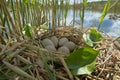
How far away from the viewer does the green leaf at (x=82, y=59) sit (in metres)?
0.81

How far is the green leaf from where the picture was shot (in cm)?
81

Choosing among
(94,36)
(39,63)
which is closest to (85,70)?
(39,63)

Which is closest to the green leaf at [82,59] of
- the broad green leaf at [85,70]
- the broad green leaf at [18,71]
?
the broad green leaf at [85,70]

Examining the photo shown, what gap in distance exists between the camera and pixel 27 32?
0.98m

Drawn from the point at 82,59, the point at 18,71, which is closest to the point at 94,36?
the point at 82,59

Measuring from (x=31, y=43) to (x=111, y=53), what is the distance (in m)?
0.28

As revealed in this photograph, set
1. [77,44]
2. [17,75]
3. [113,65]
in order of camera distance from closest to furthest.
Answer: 1. [17,75]
2. [113,65]
3. [77,44]

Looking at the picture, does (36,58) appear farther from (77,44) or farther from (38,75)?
(77,44)

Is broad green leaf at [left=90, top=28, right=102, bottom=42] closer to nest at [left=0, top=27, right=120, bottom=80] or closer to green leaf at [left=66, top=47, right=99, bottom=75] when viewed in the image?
nest at [left=0, top=27, right=120, bottom=80]

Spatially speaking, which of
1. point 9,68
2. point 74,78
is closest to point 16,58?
point 9,68

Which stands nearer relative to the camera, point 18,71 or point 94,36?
point 18,71

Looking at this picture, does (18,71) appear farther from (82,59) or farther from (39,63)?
(82,59)

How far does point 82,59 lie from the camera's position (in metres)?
0.82

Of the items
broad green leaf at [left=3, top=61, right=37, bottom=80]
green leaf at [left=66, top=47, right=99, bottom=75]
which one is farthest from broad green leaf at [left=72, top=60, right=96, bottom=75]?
broad green leaf at [left=3, top=61, right=37, bottom=80]
